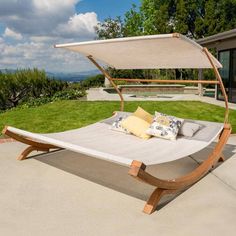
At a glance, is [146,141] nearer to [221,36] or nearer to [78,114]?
[78,114]

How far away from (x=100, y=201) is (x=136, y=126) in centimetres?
184

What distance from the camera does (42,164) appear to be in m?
5.48

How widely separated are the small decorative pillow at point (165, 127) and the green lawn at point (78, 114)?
3.42 m

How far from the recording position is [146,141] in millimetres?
5156

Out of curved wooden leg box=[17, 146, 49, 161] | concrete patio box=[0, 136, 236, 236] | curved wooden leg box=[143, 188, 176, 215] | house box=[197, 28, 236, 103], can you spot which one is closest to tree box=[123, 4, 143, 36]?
house box=[197, 28, 236, 103]

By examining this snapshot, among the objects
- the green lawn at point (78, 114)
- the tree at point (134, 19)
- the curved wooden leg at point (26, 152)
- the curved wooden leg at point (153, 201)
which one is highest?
the tree at point (134, 19)

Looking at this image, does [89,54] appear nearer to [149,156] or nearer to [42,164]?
[42,164]

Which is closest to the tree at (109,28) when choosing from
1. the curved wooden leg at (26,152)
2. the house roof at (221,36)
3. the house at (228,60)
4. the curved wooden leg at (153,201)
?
the house roof at (221,36)

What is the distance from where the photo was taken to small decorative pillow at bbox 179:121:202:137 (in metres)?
5.29

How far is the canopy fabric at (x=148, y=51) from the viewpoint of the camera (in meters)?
4.18

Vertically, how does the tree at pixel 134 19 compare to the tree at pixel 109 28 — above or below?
above

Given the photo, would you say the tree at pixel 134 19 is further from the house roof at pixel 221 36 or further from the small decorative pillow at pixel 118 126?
the small decorative pillow at pixel 118 126

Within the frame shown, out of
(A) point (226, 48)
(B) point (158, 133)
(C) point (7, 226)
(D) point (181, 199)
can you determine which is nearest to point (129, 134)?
(B) point (158, 133)

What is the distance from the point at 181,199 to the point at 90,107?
27.4ft
